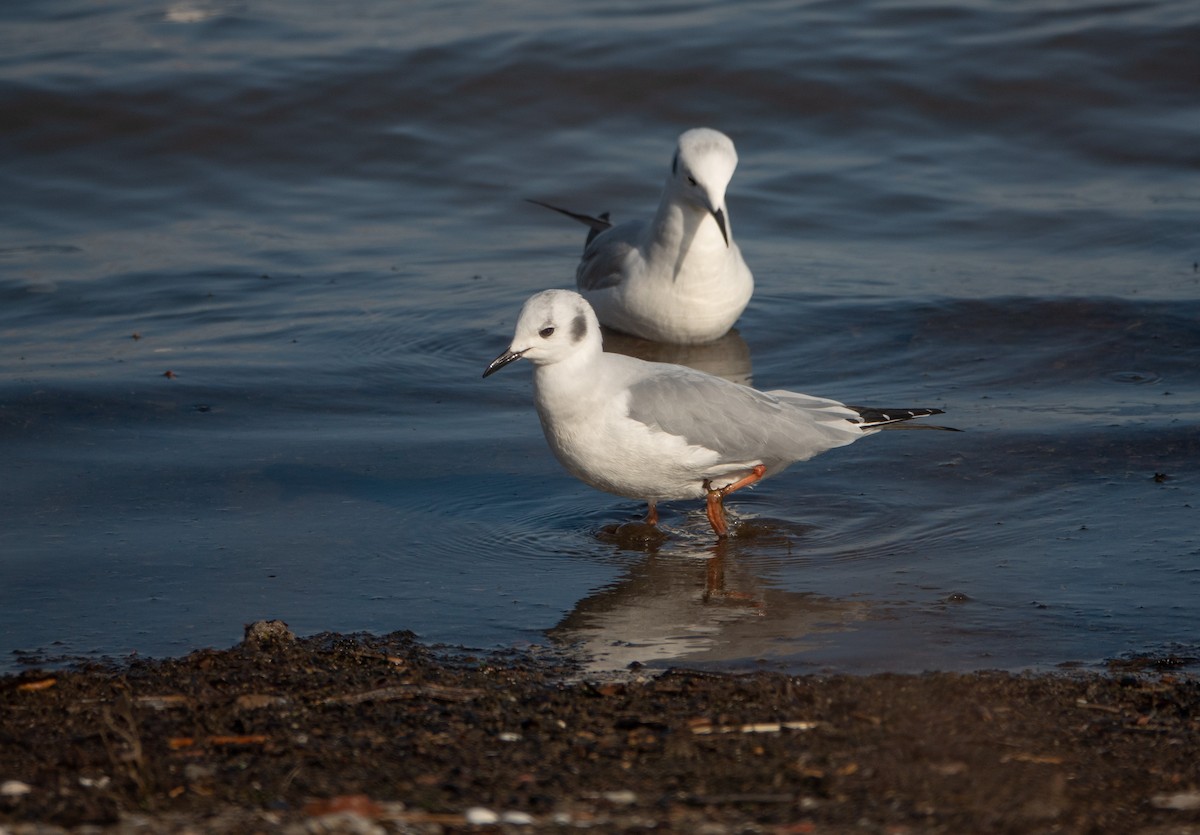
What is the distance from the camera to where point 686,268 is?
27.7 feet

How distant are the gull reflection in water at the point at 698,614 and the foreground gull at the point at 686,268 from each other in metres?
2.87

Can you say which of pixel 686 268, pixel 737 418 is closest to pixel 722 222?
pixel 686 268

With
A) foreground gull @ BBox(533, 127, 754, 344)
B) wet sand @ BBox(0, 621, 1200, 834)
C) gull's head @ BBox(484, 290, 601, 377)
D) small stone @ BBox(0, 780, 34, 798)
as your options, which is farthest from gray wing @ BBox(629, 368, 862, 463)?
small stone @ BBox(0, 780, 34, 798)

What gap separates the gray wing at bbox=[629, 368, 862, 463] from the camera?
5.62m

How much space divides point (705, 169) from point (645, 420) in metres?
2.95

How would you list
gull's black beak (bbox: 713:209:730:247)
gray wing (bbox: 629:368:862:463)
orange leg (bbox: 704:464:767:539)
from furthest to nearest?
1. gull's black beak (bbox: 713:209:730:247)
2. orange leg (bbox: 704:464:767:539)
3. gray wing (bbox: 629:368:862:463)

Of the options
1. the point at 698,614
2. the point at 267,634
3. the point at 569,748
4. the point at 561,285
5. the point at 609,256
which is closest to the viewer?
the point at 569,748

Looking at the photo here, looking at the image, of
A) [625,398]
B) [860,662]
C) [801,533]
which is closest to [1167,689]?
[860,662]

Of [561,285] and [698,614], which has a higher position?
[561,285]

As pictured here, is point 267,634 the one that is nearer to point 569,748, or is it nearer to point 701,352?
point 569,748

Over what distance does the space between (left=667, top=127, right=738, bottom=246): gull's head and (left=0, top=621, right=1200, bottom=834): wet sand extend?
4.26m

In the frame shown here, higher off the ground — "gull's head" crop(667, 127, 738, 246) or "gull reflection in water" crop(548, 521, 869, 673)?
"gull's head" crop(667, 127, 738, 246)

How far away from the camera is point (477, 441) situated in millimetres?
7000

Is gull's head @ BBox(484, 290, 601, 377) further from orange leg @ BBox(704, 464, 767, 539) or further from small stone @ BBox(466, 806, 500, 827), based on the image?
small stone @ BBox(466, 806, 500, 827)
